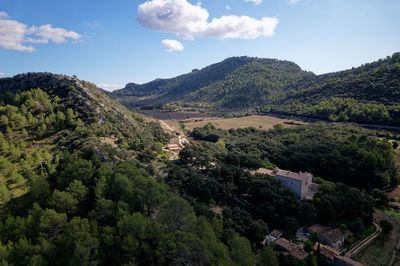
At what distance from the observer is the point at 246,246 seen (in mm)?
21891

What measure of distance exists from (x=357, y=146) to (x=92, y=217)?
64545mm

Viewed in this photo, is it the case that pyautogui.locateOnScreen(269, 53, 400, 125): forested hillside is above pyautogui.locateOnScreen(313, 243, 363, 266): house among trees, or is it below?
above

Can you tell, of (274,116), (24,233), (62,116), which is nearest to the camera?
(24,233)

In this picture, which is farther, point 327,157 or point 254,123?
point 254,123

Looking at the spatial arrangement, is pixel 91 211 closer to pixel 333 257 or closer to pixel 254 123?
pixel 333 257

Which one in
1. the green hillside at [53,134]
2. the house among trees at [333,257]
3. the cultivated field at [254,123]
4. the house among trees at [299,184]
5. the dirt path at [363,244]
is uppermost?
the green hillside at [53,134]

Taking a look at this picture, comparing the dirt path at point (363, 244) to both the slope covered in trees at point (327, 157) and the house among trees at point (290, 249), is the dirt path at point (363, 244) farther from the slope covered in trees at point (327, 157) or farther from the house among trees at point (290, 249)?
the slope covered in trees at point (327, 157)

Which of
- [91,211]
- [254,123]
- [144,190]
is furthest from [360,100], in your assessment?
[91,211]

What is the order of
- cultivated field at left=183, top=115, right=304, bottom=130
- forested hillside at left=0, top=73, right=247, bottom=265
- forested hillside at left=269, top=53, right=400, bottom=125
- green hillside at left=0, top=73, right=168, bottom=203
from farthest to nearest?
cultivated field at left=183, top=115, right=304, bottom=130
forested hillside at left=269, top=53, right=400, bottom=125
green hillside at left=0, top=73, right=168, bottom=203
forested hillside at left=0, top=73, right=247, bottom=265

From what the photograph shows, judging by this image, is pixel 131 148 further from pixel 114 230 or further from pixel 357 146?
pixel 357 146

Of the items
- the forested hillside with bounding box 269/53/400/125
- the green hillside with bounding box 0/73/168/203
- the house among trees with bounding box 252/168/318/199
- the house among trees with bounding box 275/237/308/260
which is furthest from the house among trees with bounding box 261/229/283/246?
the forested hillside with bounding box 269/53/400/125

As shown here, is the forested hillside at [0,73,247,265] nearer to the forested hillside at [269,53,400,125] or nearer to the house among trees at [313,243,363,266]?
the house among trees at [313,243,363,266]

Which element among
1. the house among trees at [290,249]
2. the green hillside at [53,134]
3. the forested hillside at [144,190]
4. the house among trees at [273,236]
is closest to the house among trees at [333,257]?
the forested hillside at [144,190]

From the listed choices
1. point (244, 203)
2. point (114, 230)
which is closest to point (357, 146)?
point (244, 203)
